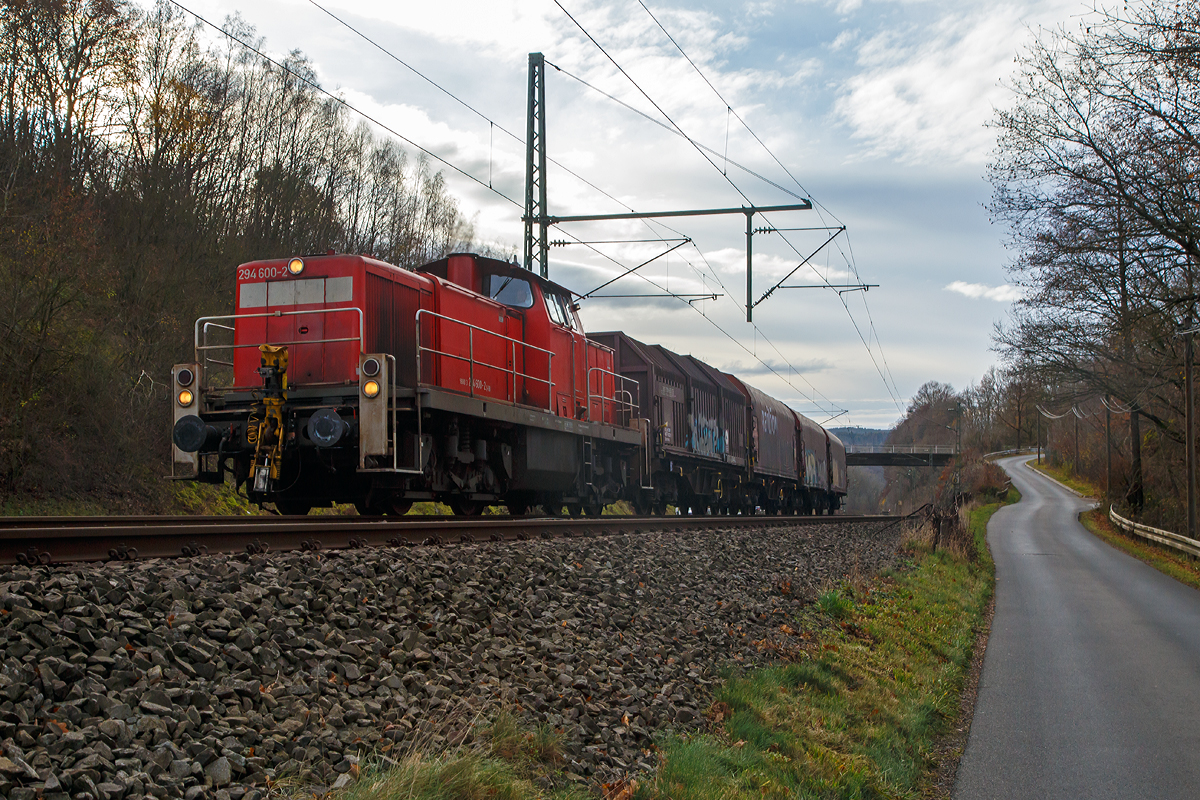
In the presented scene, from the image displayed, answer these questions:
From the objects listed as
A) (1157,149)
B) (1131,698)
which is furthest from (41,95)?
→ (1157,149)

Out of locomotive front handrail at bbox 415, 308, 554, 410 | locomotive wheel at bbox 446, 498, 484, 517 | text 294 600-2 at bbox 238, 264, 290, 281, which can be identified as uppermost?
text 294 600-2 at bbox 238, 264, 290, 281

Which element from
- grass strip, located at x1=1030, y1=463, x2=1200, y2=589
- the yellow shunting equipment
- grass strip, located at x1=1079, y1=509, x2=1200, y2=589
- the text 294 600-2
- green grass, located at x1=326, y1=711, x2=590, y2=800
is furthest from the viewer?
grass strip, located at x1=1030, y1=463, x2=1200, y2=589

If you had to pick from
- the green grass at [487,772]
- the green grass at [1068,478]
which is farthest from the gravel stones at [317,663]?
the green grass at [1068,478]

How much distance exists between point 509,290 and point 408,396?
12.6ft

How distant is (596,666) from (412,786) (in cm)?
239

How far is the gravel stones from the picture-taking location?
3.02 metres

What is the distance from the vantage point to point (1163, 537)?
2736 cm

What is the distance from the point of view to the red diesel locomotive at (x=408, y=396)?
9.16m

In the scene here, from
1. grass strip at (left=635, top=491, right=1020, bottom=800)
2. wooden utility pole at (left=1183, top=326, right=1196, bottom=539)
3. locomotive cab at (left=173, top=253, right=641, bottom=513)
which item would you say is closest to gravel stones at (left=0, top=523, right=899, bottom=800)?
grass strip at (left=635, top=491, right=1020, bottom=800)

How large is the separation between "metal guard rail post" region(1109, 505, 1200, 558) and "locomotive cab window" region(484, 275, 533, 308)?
19825mm

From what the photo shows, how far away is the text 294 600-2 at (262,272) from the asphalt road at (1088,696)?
8.52 metres

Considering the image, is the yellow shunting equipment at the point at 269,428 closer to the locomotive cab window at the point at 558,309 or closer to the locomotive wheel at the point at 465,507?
the locomotive wheel at the point at 465,507

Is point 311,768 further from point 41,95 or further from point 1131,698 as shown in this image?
point 41,95

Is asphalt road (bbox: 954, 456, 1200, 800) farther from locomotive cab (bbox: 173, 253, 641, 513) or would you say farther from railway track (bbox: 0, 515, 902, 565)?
locomotive cab (bbox: 173, 253, 641, 513)
